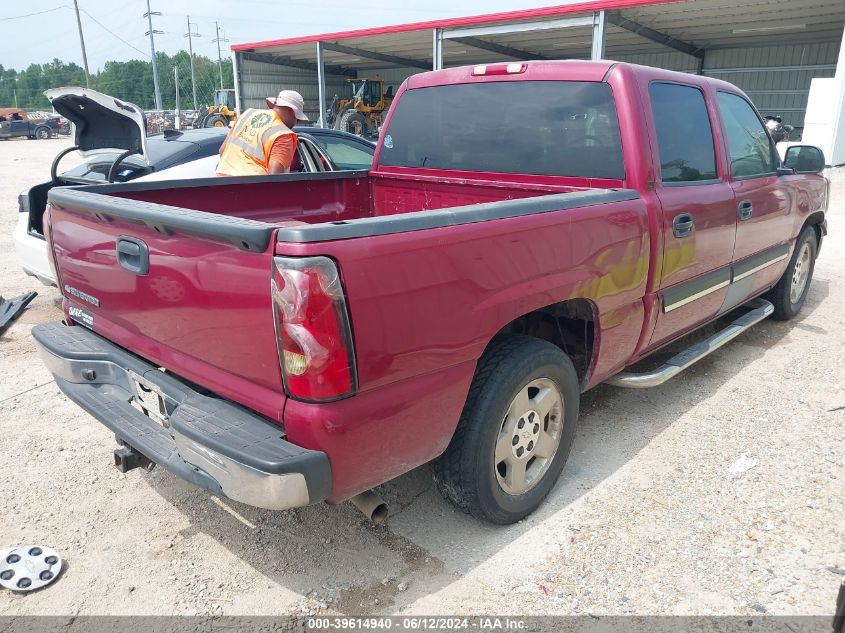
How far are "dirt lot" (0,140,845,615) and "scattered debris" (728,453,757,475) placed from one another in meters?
0.01

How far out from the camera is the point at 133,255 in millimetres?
2531

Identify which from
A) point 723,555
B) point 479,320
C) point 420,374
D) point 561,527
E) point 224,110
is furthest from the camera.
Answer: point 224,110

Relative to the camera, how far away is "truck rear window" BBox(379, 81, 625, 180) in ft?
10.9

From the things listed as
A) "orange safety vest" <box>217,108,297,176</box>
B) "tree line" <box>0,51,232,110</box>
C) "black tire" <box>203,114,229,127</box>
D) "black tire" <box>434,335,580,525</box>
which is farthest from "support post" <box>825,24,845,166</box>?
"tree line" <box>0,51,232,110</box>

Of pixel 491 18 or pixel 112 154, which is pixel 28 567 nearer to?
pixel 112 154

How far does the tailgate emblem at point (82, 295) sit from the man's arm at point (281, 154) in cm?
204

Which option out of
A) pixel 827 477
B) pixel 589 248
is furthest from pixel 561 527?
pixel 827 477

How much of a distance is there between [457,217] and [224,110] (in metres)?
29.7

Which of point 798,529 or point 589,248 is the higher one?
point 589,248

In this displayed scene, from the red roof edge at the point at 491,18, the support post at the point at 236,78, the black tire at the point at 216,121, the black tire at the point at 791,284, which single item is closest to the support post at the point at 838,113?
the red roof edge at the point at 491,18

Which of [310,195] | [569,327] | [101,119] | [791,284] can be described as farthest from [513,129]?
[101,119]

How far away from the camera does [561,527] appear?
116 inches

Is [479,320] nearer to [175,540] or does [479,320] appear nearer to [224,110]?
[175,540]

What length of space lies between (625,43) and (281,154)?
83.2 feet
